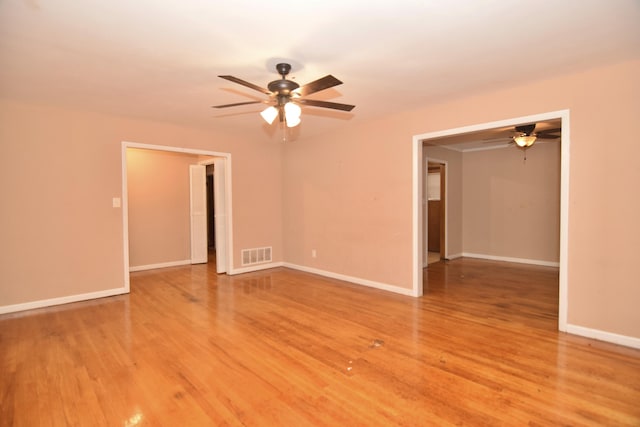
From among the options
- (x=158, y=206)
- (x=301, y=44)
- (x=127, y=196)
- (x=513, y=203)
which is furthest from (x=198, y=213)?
(x=513, y=203)

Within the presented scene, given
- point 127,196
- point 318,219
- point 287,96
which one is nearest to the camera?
point 287,96

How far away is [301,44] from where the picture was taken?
2.53 m

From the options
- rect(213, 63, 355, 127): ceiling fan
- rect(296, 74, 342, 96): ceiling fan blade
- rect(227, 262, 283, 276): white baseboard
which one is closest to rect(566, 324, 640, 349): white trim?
rect(213, 63, 355, 127): ceiling fan

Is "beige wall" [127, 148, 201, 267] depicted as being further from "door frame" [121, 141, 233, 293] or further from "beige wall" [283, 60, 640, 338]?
"beige wall" [283, 60, 640, 338]

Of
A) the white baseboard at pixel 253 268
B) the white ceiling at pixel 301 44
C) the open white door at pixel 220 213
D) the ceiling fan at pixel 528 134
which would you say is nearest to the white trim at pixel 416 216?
A: the white ceiling at pixel 301 44

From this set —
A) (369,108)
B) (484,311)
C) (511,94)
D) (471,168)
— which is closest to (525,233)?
(471,168)

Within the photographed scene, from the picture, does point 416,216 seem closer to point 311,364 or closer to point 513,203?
point 311,364

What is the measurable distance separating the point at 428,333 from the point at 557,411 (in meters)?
1.29

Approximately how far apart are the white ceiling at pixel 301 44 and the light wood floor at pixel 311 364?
8.34ft

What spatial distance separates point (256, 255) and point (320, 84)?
4399mm

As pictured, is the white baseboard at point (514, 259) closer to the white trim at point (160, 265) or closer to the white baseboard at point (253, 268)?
the white baseboard at point (253, 268)

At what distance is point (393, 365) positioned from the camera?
267 centimetres

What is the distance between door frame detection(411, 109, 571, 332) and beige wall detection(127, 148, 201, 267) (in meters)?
4.85

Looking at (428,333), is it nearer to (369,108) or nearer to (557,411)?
(557,411)
